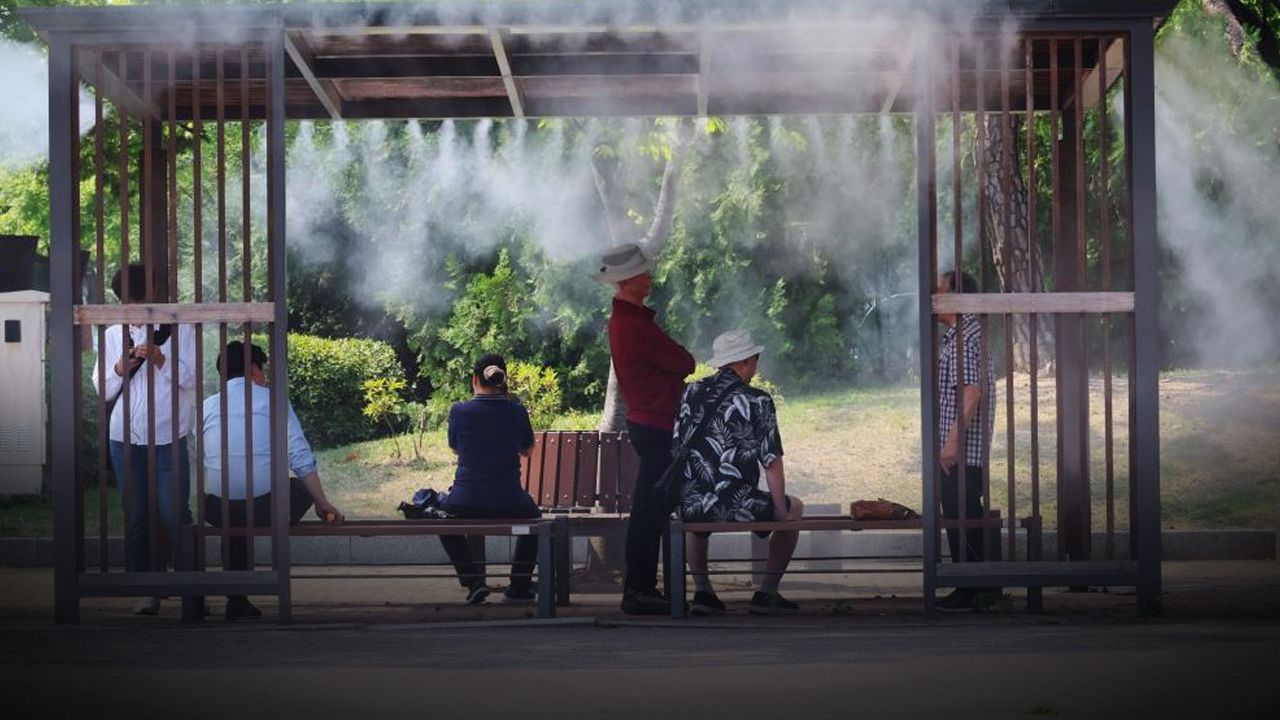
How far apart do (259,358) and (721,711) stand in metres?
4.40

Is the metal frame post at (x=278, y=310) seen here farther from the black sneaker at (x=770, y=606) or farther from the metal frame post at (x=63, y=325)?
the black sneaker at (x=770, y=606)

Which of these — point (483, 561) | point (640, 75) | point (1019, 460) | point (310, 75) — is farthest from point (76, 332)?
point (1019, 460)

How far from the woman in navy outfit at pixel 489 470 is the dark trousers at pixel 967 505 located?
2185 mm

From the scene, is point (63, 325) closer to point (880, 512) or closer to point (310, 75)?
point (310, 75)

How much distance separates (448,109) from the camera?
36.9ft

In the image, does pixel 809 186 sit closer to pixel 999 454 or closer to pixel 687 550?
pixel 999 454

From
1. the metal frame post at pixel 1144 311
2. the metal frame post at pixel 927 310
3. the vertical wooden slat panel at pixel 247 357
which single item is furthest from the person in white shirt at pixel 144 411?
the metal frame post at pixel 1144 311

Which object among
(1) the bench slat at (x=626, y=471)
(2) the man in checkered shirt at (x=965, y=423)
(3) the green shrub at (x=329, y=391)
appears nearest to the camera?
(2) the man in checkered shirt at (x=965, y=423)

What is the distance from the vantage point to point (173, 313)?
30.5ft

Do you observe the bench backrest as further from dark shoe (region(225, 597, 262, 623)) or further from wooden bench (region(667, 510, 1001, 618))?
dark shoe (region(225, 597, 262, 623))

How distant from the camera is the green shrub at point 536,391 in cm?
2256

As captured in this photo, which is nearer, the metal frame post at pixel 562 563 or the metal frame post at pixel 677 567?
the metal frame post at pixel 677 567

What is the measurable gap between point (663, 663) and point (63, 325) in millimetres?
3615

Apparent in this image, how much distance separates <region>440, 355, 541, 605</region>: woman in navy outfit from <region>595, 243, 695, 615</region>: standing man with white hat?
Result: 2.75 ft
